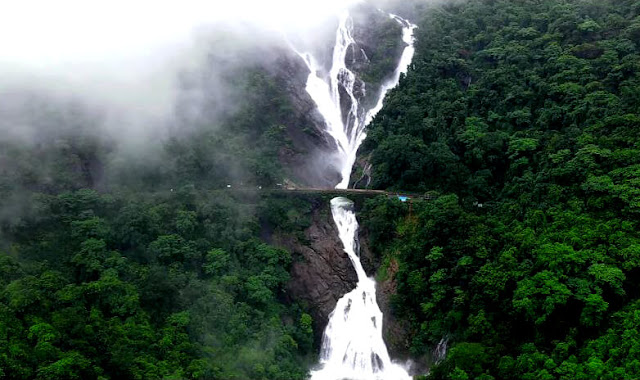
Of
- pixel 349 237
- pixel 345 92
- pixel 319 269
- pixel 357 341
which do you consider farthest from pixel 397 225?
pixel 345 92

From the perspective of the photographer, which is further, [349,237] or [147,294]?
[349,237]

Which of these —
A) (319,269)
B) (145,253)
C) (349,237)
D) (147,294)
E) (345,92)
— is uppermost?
(345,92)

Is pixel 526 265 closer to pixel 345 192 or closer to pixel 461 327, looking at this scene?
pixel 461 327

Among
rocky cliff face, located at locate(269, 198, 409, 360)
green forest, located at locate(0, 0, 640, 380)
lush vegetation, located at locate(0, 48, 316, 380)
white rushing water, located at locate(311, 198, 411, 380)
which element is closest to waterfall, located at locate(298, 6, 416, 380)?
white rushing water, located at locate(311, 198, 411, 380)

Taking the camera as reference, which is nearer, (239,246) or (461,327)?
(461,327)

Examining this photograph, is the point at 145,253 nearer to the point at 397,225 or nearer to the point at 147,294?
the point at 147,294

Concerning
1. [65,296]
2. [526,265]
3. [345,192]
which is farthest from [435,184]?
[65,296]

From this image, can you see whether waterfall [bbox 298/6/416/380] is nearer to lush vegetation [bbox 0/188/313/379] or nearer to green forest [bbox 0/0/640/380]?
green forest [bbox 0/0/640/380]
